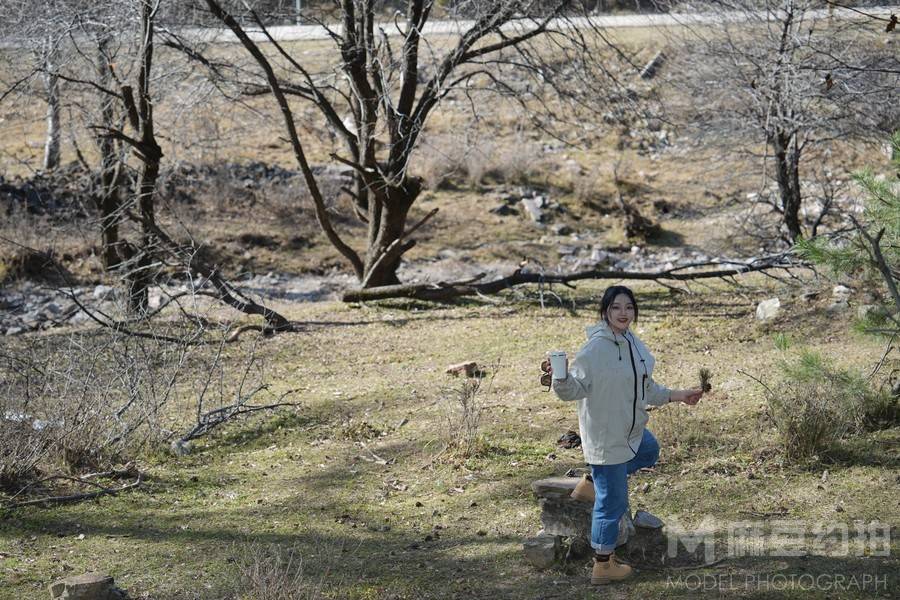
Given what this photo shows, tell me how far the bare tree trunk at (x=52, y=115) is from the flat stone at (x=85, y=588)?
653 centimetres

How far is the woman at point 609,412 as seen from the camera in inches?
173

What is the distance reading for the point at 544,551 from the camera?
15.6 feet

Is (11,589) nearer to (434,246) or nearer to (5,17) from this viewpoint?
(5,17)

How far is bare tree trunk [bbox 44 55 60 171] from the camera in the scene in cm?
1081

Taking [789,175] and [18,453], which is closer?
[18,453]

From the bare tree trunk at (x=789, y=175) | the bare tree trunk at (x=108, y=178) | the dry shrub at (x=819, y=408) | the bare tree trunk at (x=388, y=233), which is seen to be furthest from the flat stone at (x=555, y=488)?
the bare tree trunk at (x=789, y=175)

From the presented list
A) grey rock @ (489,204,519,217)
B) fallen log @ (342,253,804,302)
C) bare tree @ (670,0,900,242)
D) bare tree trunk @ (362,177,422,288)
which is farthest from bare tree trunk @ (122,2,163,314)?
grey rock @ (489,204,519,217)

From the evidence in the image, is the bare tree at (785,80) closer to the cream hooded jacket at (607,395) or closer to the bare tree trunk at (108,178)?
the bare tree trunk at (108,178)

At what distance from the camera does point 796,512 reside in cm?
518

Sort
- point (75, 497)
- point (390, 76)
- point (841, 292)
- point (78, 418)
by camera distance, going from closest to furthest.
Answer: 1. point (75, 497)
2. point (78, 418)
3. point (841, 292)
4. point (390, 76)

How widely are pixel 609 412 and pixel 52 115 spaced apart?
10.4 m

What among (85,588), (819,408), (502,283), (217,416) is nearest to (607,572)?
(819,408)

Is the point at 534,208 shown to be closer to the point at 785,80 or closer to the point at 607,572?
the point at 785,80

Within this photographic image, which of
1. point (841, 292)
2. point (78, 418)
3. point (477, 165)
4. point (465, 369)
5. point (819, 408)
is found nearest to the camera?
point (819, 408)
